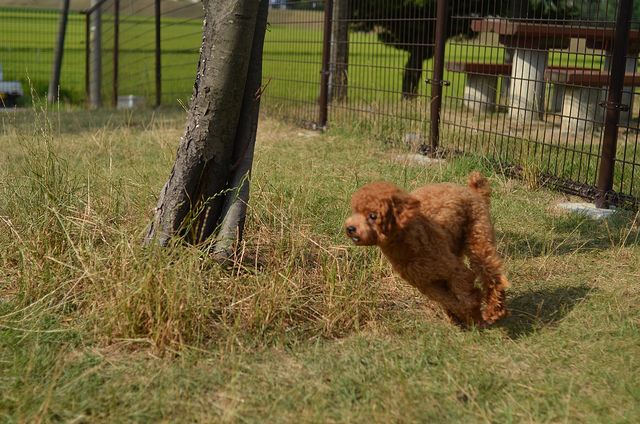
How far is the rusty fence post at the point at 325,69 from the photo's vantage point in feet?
23.7

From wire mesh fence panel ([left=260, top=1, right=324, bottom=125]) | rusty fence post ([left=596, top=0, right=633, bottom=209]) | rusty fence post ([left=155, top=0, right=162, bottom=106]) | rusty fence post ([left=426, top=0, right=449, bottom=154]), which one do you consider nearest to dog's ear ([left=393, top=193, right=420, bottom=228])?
rusty fence post ([left=596, top=0, right=633, bottom=209])

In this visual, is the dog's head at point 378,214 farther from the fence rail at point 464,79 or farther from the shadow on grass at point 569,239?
the fence rail at point 464,79

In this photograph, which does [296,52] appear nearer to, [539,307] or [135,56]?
[135,56]

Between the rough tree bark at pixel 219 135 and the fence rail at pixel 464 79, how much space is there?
4.12ft

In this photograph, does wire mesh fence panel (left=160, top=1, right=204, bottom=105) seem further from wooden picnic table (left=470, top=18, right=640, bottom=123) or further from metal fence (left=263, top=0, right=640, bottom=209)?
wooden picnic table (left=470, top=18, right=640, bottom=123)

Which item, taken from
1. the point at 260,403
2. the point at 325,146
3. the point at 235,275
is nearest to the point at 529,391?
the point at 260,403

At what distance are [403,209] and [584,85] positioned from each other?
13.0 feet

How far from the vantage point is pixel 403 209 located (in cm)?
239

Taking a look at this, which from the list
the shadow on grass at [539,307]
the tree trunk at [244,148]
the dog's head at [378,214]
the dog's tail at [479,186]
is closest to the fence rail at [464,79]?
the tree trunk at [244,148]

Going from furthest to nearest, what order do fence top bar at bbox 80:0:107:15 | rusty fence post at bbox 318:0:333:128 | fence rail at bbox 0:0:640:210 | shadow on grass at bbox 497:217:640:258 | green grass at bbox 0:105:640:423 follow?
fence top bar at bbox 80:0:107:15 → rusty fence post at bbox 318:0:333:128 → fence rail at bbox 0:0:640:210 → shadow on grass at bbox 497:217:640:258 → green grass at bbox 0:105:640:423

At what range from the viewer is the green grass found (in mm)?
2123

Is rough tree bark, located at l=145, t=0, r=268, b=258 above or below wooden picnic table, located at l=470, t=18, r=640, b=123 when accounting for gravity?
below

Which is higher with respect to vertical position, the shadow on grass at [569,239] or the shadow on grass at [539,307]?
the shadow on grass at [569,239]

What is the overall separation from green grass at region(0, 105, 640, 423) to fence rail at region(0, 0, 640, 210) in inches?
44.4
